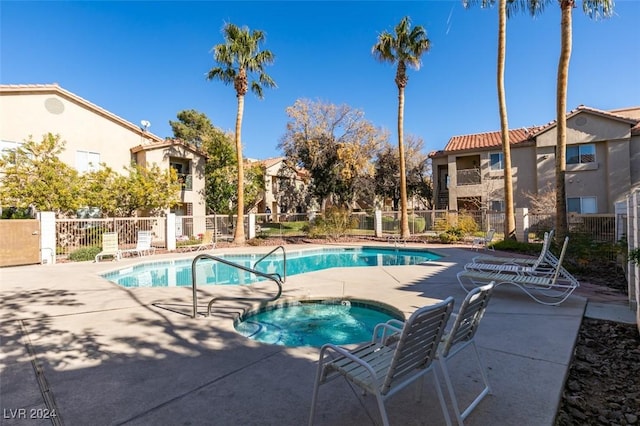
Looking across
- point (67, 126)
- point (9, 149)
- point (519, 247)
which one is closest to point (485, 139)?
point (519, 247)

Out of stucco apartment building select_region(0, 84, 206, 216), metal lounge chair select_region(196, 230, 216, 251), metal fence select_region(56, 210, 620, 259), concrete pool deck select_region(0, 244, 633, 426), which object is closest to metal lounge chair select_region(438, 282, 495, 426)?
concrete pool deck select_region(0, 244, 633, 426)

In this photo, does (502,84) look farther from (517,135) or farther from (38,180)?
(38,180)

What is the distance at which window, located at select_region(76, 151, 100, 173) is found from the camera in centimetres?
1908

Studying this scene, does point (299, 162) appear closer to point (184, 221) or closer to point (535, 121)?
point (184, 221)

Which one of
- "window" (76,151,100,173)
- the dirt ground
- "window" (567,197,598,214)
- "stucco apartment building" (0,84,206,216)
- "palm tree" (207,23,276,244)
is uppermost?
"palm tree" (207,23,276,244)

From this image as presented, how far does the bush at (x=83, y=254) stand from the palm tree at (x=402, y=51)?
15.6m

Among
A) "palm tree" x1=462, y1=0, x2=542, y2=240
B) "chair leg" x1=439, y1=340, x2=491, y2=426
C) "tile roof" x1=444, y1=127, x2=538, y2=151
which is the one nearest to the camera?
"chair leg" x1=439, y1=340, x2=491, y2=426

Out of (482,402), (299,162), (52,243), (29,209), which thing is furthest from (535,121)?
(29,209)

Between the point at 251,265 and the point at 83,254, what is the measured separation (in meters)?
6.51

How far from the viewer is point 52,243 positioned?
12.2m

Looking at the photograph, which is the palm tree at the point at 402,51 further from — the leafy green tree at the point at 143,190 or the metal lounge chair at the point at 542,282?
the leafy green tree at the point at 143,190

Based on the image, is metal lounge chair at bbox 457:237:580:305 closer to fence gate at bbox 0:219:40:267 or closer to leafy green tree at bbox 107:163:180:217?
fence gate at bbox 0:219:40:267

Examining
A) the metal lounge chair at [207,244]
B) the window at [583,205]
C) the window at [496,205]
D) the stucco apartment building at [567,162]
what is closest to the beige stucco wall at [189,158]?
the metal lounge chair at [207,244]

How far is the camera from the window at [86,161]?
62.6 ft
